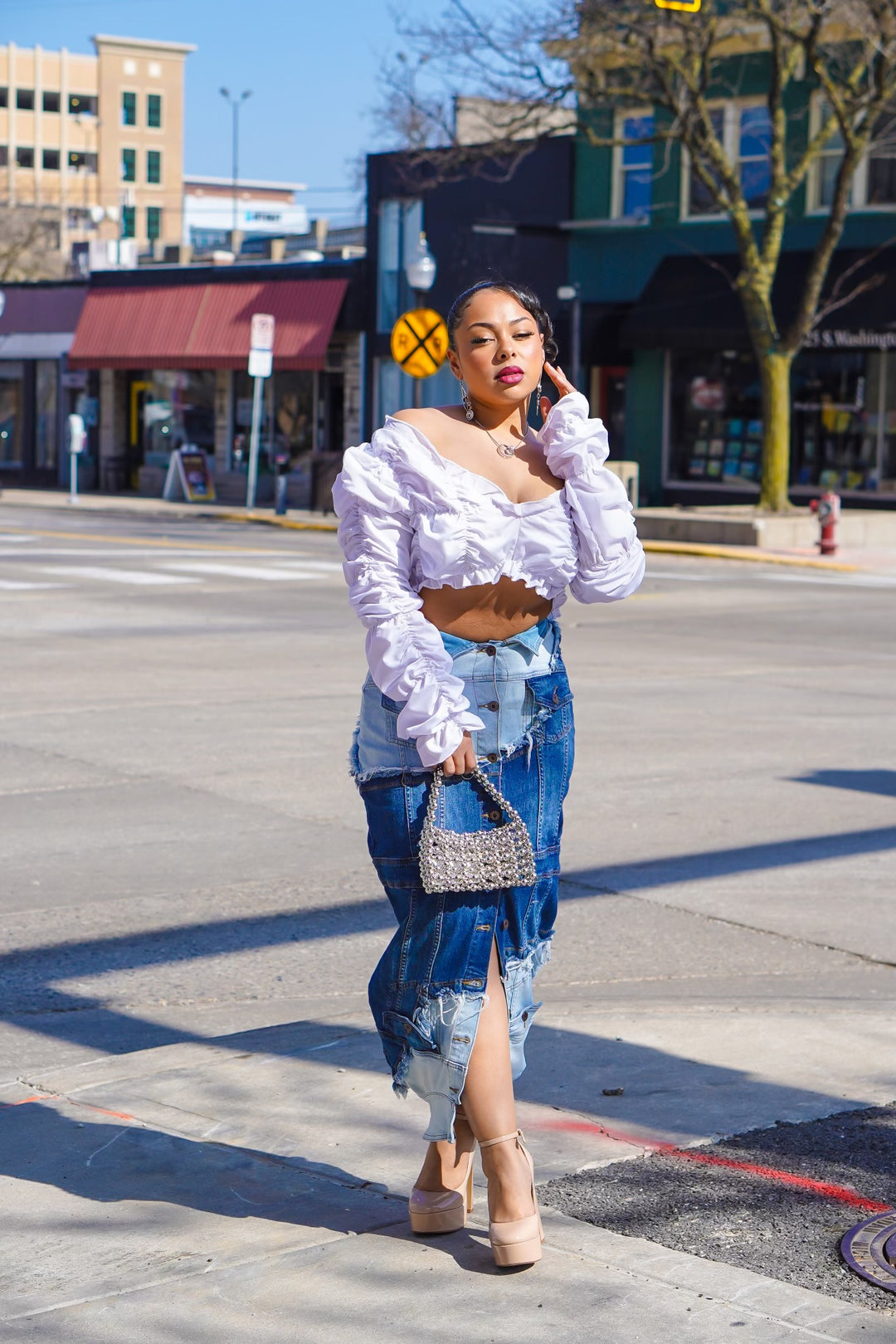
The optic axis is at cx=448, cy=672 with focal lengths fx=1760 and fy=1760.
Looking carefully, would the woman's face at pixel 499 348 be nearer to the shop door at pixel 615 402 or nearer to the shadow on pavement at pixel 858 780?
the shadow on pavement at pixel 858 780

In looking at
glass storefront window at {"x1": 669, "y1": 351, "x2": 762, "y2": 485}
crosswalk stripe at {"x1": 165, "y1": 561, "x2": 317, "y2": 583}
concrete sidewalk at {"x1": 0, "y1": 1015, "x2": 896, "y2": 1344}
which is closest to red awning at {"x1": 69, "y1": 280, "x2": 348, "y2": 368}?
glass storefront window at {"x1": 669, "y1": 351, "x2": 762, "y2": 485}

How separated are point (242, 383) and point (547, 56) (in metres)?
12.9

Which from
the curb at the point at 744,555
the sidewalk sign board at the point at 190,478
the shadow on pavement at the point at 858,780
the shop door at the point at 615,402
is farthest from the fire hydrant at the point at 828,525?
the shadow on pavement at the point at 858,780

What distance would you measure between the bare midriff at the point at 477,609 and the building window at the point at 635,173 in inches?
1202

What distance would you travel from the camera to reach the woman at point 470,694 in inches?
134

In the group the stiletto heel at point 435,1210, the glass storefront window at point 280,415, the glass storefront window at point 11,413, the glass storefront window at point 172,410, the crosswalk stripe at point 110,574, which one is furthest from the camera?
the glass storefront window at point 11,413

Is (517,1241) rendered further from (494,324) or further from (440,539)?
(494,324)

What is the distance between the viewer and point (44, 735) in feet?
31.5

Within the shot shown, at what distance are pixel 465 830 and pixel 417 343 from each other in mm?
23746

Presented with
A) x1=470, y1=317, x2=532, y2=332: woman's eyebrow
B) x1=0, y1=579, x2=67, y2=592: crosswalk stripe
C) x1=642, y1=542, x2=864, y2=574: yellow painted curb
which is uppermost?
x1=470, y1=317, x2=532, y2=332: woman's eyebrow

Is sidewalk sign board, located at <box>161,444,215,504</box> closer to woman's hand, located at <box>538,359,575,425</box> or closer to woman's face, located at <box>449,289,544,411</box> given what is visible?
woman's hand, located at <box>538,359,575,425</box>

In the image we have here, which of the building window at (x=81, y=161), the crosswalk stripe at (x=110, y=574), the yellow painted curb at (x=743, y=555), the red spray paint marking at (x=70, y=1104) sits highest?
the building window at (x=81, y=161)

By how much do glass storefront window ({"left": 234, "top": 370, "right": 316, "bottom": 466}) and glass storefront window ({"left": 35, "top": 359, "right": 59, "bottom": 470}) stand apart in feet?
20.5

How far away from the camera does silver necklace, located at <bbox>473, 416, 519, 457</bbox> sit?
360 centimetres
